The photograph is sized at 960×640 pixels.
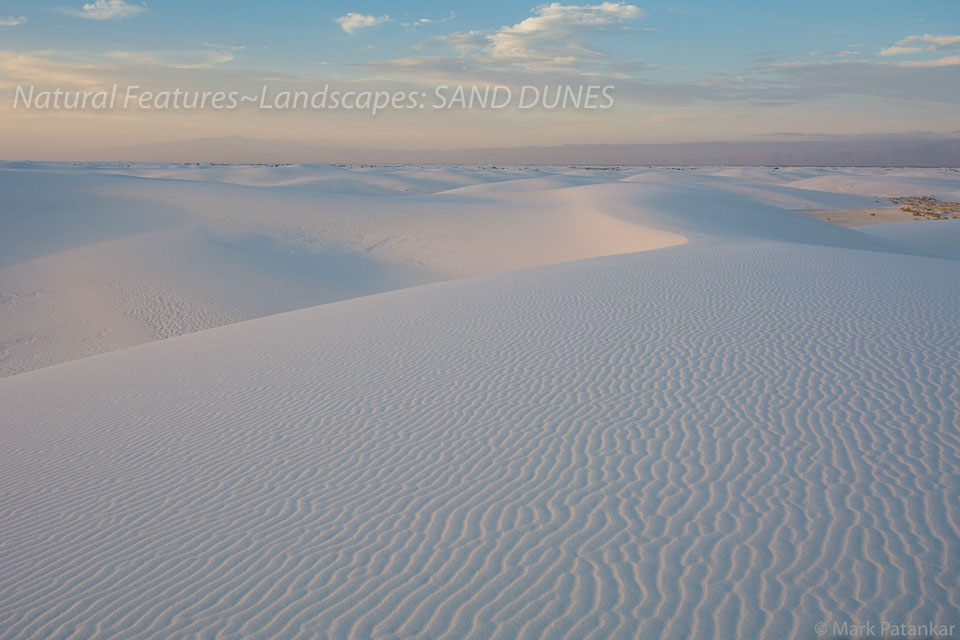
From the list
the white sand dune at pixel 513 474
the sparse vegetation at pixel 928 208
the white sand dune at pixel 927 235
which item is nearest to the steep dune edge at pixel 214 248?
the white sand dune at pixel 513 474

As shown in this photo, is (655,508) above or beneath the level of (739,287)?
beneath

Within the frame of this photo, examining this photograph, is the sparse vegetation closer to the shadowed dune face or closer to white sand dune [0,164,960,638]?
the shadowed dune face

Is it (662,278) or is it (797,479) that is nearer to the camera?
(797,479)

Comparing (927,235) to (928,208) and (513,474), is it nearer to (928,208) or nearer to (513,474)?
(928,208)

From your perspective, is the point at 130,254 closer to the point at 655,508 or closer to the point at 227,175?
the point at 655,508

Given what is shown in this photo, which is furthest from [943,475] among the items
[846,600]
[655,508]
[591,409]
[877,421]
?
[591,409]

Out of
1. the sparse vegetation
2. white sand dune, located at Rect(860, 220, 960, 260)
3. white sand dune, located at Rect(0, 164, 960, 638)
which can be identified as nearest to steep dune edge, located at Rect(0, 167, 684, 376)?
white sand dune, located at Rect(0, 164, 960, 638)
